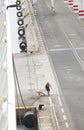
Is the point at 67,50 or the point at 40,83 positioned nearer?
the point at 40,83

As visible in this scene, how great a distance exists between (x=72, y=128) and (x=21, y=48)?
21.9 meters

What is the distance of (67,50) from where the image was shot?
157 ft

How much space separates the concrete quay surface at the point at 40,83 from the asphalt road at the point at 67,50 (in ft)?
2.35

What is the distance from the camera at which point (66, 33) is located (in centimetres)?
5741

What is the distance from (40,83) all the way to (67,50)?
1362cm

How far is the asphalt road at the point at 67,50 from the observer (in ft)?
99.7

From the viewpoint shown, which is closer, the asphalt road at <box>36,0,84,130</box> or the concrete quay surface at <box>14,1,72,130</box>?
the concrete quay surface at <box>14,1,72,130</box>

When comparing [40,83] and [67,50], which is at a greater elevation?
[40,83]

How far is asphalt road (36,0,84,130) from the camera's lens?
30388 millimetres

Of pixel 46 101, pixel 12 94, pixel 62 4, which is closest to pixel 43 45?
pixel 46 101

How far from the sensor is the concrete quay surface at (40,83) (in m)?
25.2

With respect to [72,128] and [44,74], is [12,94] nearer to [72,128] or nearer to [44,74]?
[72,128]

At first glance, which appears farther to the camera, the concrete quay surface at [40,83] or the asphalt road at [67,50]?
the asphalt road at [67,50]

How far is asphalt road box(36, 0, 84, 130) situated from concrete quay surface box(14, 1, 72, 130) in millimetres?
716
